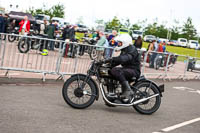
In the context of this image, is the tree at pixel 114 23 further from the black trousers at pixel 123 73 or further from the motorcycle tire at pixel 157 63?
the black trousers at pixel 123 73

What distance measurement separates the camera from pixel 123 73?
292 inches

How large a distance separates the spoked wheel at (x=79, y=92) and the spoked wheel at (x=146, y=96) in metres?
0.98

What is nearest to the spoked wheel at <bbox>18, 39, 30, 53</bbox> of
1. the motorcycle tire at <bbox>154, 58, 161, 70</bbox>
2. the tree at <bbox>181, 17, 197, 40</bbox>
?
the motorcycle tire at <bbox>154, 58, 161, 70</bbox>

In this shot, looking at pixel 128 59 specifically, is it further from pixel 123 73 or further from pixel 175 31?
pixel 175 31

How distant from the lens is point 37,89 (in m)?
9.47

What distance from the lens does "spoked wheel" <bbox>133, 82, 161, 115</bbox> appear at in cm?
765

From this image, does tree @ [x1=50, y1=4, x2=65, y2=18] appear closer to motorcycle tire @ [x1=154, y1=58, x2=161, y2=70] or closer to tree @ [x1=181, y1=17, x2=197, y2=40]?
tree @ [x1=181, y1=17, x2=197, y2=40]

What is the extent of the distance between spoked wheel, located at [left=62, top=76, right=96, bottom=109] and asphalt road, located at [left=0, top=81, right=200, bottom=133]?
14cm

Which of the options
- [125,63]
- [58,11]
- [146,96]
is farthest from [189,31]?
[125,63]

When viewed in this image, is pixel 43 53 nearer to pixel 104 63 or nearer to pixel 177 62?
pixel 104 63

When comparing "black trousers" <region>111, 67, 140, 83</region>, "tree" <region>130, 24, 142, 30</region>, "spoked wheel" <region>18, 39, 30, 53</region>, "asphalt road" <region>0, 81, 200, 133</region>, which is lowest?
"asphalt road" <region>0, 81, 200, 133</region>

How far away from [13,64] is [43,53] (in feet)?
3.00

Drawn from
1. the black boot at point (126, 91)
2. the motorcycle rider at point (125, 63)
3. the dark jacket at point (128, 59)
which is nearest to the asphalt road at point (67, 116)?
the black boot at point (126, 91)

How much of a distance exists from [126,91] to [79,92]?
945 millimetres
